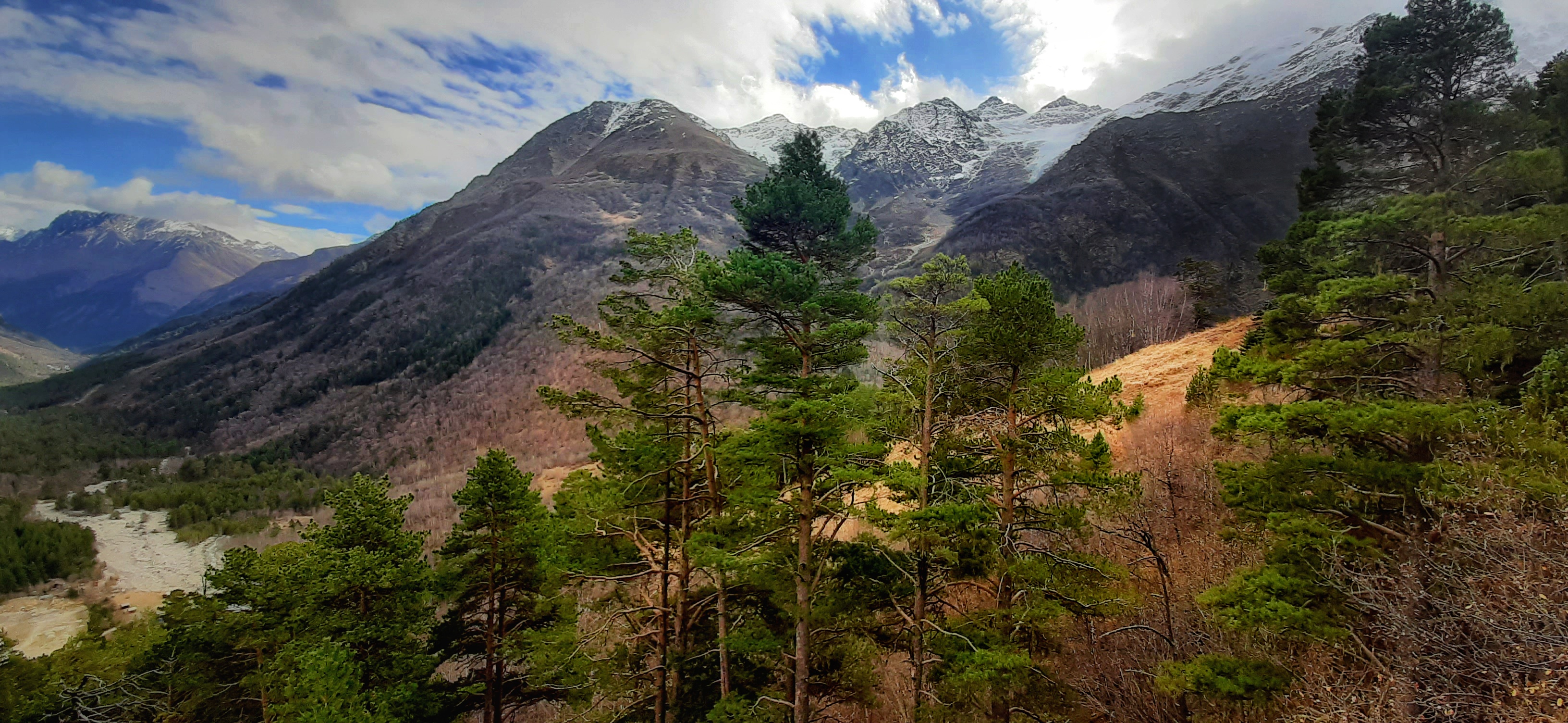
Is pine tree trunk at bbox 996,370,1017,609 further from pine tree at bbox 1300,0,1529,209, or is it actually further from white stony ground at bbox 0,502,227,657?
white stony ground at bbox 0,502,227,657

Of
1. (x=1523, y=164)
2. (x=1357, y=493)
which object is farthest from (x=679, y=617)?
(x=1523, y=164)

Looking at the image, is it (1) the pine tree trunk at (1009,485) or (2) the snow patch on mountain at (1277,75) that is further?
(2) the snow patch on mountain at (1277,75)

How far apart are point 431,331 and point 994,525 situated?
3483 inches

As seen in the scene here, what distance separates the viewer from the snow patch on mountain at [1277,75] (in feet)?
277

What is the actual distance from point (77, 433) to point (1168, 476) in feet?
375

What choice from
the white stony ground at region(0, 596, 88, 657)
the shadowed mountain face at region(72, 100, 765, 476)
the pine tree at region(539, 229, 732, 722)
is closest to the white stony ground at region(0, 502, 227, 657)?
the white stony ground at region(0, 596, 88, 657)

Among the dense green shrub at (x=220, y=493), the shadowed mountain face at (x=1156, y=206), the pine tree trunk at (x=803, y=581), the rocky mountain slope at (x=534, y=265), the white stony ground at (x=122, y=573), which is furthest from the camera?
the shadowed mountain face at (x=1156, y=206)

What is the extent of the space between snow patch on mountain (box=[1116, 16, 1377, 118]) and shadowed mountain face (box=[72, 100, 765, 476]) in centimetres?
9054

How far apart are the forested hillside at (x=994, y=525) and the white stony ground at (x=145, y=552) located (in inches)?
1438

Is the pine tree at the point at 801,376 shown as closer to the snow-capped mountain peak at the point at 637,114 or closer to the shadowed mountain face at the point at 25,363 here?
the snow-capped mountain peak at the point at 637,114

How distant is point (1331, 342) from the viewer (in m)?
7.65

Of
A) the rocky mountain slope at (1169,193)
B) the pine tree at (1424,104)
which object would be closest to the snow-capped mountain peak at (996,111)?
the rocky mountain slope at (1169,193)

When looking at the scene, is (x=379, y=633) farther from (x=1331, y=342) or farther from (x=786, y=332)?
(x=1331, y=342)

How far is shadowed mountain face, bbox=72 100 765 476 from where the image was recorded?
214ft
